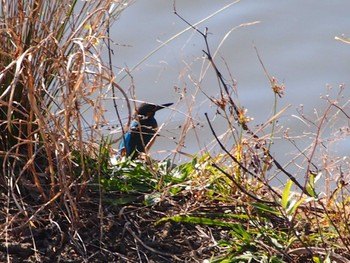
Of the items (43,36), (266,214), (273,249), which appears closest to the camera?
(273,249)

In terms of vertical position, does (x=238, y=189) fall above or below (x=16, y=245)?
above

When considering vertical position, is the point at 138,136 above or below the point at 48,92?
above

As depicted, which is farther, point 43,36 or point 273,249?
point 43,36

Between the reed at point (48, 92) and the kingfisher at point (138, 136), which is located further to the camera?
the kingfisher at point (138, 136)

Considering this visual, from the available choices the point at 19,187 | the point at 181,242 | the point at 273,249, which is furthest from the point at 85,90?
the point at 273,249

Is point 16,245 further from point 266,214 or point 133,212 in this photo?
point 266,214

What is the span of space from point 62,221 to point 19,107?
42cm

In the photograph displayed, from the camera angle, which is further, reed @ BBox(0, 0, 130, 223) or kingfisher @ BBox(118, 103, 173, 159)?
kingfisher @ BBox(118, 103, 173, 159)

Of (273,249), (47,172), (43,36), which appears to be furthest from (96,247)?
(43,36)

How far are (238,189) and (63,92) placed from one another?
0.61 meters

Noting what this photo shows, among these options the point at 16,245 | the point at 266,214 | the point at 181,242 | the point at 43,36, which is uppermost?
the point at 43,36

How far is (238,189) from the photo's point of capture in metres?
2.94

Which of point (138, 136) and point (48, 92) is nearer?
point (48, 92)

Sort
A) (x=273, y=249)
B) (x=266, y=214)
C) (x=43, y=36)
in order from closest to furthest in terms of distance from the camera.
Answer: (x=273, y=249) → (x=266, y=214) → (x=43, y=36)
